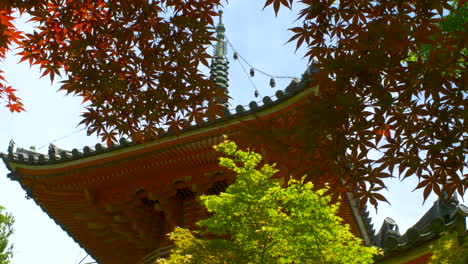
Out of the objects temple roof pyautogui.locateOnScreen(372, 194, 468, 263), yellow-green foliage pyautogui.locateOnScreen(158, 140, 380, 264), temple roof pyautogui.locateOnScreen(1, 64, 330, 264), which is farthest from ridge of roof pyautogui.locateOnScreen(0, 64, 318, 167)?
temple roof pyautogui.locateOnScreen(372, 194, 468, 263)

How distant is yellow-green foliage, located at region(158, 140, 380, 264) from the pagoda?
1.06 m

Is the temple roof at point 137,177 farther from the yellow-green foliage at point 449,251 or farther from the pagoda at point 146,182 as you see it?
the yellow-green foliage at point 449,251

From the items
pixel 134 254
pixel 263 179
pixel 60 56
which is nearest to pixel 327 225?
pixel 263 179

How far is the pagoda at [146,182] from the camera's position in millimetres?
6871

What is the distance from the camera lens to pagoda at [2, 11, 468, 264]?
687 centimetres

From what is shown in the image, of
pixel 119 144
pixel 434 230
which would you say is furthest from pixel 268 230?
pixel 119 144

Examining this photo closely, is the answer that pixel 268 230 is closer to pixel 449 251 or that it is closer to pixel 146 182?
pixel 449 251

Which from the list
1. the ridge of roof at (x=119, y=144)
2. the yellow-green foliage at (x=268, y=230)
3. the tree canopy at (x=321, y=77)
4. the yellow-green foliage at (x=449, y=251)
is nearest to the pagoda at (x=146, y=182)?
the ridge of roof at (x=119, y=144)

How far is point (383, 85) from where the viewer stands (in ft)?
9.18

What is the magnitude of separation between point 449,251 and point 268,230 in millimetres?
1918

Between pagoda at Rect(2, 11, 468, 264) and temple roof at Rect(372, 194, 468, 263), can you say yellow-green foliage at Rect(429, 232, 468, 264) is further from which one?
pagoda at Rect(2, 11, 468, 264)

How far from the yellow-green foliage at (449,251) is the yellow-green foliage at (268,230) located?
0.68 m

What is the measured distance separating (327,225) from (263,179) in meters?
0.86

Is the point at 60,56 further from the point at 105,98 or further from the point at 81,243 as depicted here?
the point at 81,243
